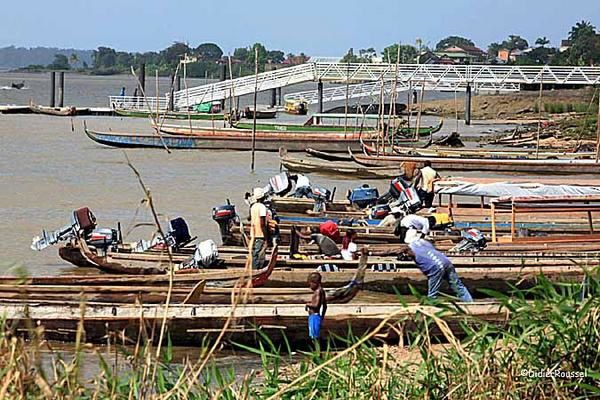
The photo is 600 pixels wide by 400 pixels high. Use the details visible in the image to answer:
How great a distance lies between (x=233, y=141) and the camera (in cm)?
3784

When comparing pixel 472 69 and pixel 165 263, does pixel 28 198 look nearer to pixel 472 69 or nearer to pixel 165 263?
pixel 165 263

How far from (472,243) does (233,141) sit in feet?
79.8

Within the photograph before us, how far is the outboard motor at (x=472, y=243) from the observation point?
14.0 m

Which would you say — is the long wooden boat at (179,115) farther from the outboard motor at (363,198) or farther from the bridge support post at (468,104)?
the outboard motor at (363,198)

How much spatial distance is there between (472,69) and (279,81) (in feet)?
32.5

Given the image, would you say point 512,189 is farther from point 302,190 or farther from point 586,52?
point 586,52

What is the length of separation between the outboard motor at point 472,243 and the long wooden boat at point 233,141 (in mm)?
23338

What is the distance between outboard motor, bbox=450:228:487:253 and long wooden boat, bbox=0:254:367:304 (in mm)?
2859

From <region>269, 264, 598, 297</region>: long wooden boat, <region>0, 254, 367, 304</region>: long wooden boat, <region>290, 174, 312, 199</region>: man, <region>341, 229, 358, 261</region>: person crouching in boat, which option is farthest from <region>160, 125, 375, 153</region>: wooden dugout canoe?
<region>0, 254, 367, 304</region>: long wooden boat

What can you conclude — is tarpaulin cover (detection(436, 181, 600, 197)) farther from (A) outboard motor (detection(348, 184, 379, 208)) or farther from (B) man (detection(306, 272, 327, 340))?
(B) man (detection(306, 272, 327, 340))

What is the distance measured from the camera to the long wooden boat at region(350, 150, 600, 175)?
29797 mm

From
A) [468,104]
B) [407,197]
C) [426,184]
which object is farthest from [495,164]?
[468,104]

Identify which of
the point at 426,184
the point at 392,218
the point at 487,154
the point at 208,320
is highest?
→ the point at 487,154

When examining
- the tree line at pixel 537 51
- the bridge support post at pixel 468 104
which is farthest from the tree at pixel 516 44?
the bridge support post at pixel 468 104
